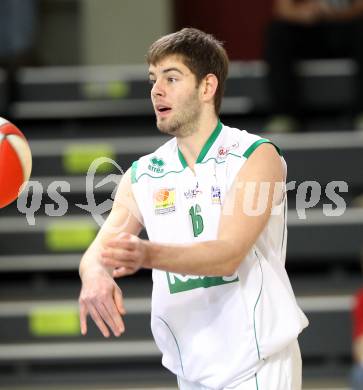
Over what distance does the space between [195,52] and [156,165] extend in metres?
0.34

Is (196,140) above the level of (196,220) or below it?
above

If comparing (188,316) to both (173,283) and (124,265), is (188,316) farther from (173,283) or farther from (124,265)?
(124,265)

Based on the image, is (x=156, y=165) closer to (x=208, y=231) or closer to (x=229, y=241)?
(x=208, y=231)

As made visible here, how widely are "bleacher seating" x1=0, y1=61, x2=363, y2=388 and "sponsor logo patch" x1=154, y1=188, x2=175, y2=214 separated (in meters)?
2.33

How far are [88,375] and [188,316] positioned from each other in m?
2.44

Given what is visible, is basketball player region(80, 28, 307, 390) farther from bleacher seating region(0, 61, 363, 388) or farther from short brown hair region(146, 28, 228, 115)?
bleacher seating region(0, 61, 363, 388)

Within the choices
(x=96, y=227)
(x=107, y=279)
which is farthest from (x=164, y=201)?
(x=96, y=227)

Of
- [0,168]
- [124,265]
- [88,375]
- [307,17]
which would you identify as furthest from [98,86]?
[124,265]

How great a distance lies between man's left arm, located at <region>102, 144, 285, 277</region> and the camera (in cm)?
234

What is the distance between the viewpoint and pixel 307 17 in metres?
5.95

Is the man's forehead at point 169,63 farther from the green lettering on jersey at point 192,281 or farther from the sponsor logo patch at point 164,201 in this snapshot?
the green lettering on jersey at point 192,281

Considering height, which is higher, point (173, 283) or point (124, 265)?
point (124, 265)

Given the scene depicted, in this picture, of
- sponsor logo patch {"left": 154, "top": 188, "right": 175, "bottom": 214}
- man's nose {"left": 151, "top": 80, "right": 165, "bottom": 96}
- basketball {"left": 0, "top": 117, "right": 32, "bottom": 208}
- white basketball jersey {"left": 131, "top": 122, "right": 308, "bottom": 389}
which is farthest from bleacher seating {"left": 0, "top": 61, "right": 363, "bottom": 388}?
man's nose {"left": 151, "top": 80, "right": 165, "bottom": 96}

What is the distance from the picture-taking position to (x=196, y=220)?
2816mm
